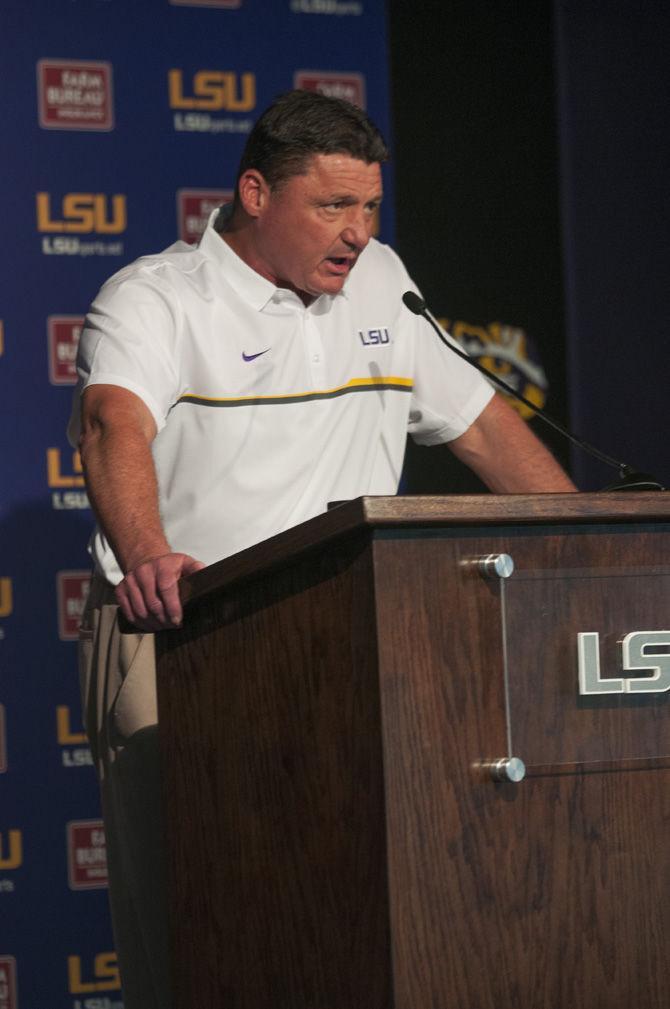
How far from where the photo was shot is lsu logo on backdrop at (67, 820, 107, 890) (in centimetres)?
346

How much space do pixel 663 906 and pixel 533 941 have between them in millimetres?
134

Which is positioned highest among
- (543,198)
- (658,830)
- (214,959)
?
(543,198)

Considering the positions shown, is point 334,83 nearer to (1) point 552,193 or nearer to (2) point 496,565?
(1) point 552,193

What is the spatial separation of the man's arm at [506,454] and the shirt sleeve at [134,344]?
56 centimetres

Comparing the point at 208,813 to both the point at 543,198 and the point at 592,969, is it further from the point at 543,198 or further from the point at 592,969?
the point at 543,198

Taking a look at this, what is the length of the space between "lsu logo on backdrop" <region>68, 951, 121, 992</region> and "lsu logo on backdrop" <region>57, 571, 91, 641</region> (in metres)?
0.73

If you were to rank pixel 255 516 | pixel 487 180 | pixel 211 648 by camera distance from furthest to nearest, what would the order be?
pixel 487 180 → pixel 255 516 → pixel 211 648

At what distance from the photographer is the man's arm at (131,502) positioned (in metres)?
1.64

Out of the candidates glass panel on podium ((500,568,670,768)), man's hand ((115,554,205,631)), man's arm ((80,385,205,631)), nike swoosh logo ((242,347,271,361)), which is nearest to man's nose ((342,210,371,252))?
nike swoosh logo ((242,347,271,361))

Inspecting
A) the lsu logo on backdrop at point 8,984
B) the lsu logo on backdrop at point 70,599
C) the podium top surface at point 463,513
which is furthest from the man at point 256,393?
the lsu logo on backdrop at point 8,984

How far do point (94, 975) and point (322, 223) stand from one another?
189cm

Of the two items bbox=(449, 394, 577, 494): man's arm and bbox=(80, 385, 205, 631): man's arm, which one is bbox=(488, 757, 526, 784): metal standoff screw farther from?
bbox=(449, 394, 577, 494): man's arm

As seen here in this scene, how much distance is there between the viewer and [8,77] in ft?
11.4

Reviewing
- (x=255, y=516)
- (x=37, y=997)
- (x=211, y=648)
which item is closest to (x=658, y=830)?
(x=211, y=648)
